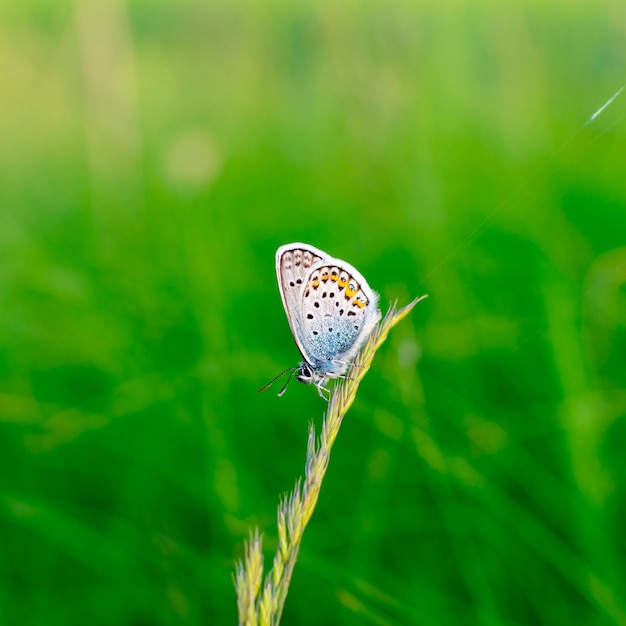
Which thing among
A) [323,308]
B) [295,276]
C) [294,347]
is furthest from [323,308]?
[294,347]

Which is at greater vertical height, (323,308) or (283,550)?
(323,308)

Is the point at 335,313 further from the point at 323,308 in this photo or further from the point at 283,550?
the point at 283,550

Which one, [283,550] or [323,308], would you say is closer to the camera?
[283,550]

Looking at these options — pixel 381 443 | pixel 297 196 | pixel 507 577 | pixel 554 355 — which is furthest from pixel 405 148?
pixel 507 577

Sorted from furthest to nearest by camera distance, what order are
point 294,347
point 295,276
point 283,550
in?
point 294,347 → point 295,276 → point 283,550

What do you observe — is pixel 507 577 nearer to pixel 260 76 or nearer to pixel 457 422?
pixel 457 422

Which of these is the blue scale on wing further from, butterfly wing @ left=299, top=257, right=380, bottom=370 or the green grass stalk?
the green grass stalk
